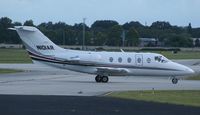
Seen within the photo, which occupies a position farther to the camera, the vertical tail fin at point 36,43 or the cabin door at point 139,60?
the vertical tail fin at point 36,43

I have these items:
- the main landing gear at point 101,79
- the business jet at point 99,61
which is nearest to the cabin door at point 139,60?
the business jet at point 99,61


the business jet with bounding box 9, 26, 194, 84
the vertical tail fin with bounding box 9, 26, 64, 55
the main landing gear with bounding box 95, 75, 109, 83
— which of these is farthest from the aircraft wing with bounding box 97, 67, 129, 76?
the vertical tail fin with bounding box 9, 26, 64, 55

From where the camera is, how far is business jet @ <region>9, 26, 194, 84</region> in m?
36.3

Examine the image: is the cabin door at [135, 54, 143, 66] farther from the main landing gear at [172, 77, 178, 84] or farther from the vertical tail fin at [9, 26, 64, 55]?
the vertical tail fin at [9, 26, 64, 55]

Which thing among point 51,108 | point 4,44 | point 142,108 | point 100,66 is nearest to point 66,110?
point 51,108

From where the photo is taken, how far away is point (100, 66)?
36.4 m

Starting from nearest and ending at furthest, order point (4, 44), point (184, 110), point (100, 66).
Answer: point (184, 110) < point (100, 66) < point (4, 44)


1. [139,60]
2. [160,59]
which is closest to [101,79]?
[139,60]

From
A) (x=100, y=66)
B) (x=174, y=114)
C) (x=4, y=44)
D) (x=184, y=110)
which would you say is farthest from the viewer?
(x=4, y=44)

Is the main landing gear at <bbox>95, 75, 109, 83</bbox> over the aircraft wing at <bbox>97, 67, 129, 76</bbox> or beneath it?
beneath

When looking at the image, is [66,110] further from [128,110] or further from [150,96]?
[150,96]

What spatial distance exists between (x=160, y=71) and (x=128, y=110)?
19.6 meters

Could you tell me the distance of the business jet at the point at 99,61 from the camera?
119 feet

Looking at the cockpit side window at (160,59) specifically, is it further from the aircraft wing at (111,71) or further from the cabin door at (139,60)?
the aircraft wing at (111,71)
